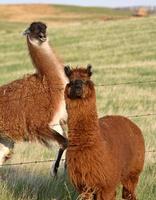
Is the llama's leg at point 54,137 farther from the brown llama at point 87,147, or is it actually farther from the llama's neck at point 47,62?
the brown llama at point 87,147

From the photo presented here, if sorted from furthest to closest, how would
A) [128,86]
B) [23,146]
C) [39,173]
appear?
[128,86] < [23,146] < [39,173]

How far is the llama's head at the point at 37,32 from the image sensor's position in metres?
7.39

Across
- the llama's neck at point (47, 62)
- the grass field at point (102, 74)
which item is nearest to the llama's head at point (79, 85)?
the grass field at point (102, 74)

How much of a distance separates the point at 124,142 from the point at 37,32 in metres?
2.49

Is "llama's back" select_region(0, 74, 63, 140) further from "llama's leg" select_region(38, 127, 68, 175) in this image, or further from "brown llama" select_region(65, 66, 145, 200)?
"brown llama" select_region(65, 66, 145, 200)

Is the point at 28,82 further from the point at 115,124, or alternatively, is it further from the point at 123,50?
the point at 123,50

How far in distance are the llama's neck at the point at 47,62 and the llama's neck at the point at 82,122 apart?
220cm

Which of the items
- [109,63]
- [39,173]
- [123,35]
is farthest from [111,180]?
[123,35]

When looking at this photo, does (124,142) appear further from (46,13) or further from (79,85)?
(46,13)

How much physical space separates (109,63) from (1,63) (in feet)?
19.9

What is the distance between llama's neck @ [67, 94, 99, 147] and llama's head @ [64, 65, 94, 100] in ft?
0.20

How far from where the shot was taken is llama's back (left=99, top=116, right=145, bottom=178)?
528 cm

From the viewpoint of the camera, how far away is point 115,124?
5652 mm

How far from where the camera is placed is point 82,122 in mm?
4883
